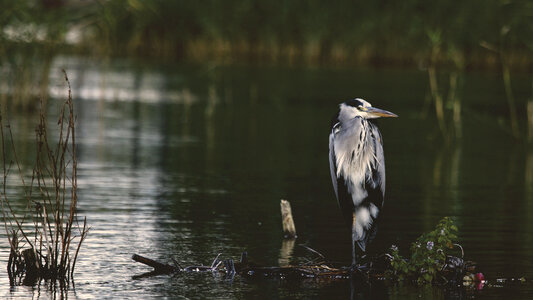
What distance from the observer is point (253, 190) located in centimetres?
1544

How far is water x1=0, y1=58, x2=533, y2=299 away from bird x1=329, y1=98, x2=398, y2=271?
76cm

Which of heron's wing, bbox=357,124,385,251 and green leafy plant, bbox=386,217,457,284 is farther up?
heron's wing, bbox=357,124,385,251

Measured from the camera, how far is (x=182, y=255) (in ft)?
34.2

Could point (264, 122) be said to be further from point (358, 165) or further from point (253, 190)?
point (358, 165)

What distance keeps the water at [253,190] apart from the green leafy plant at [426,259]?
0.19 m

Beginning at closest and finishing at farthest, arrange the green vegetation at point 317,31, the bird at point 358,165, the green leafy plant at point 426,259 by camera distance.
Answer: the green leafy plant at point 426,259, the bird at point 358,165, the green vegetation at point 317,31

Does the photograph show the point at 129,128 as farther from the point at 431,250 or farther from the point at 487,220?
the point at 431,250

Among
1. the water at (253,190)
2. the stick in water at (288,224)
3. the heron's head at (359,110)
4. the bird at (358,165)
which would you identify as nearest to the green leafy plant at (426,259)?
the water at (253,190)

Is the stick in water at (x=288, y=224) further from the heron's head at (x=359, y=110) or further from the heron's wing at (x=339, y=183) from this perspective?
the heron's head at (x=359, y=110)

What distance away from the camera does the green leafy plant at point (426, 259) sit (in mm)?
9242

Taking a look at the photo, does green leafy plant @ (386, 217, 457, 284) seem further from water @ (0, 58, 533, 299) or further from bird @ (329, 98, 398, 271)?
bird @ (329, 98, 398, 271)

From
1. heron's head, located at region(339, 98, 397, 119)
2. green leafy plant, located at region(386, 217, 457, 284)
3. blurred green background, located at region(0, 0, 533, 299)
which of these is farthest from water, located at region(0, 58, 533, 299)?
heron's head, located at region(339, 98, 397, 119)

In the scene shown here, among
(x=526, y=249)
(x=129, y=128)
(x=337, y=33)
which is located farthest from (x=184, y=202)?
(x=337, y=33)

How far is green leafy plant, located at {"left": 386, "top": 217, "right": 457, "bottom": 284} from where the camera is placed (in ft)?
30.3
